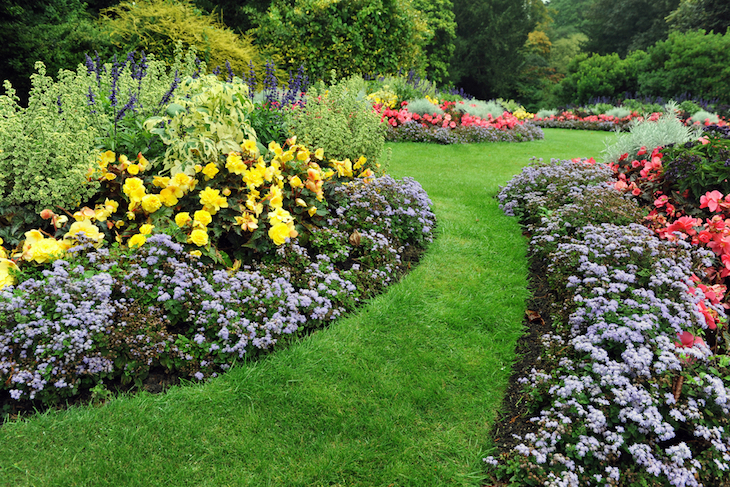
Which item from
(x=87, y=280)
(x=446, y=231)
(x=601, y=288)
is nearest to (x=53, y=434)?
(x=87, y=280)

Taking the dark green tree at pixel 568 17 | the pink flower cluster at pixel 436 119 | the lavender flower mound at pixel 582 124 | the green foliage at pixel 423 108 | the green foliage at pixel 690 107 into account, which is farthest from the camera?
the dark green tree at pixel 568 17

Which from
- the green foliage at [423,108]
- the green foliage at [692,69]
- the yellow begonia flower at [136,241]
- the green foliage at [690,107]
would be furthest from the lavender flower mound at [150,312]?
the green foliage at [692,69]

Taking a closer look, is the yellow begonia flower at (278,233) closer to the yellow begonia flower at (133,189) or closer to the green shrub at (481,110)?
the yellow begonia flower at (133,189)

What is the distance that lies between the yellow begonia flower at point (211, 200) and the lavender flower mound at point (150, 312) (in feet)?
1.21

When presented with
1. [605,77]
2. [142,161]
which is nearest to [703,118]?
[605,77]

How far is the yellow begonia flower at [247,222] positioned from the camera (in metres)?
2.91

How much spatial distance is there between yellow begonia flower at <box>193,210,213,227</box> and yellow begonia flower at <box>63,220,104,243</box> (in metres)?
0.54

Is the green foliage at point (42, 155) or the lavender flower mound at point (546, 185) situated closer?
the green foliage at point (42, 155)

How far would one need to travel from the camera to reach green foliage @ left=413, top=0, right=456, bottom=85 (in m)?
22.3

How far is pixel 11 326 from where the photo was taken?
2213 mm

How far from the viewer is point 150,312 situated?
2.42 m

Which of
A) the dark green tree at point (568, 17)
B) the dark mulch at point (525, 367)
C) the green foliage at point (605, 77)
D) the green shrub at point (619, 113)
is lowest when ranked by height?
the dark mulch at point (525, 367)

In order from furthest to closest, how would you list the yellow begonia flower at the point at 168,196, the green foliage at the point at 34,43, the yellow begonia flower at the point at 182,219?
1. the green foliage at the point at 34,43
2. the yellow begonia flower at the point at 168,196
3. the yellow begonia flower at the point at 182,219

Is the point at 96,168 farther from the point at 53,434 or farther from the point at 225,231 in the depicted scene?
the point at 53,434
